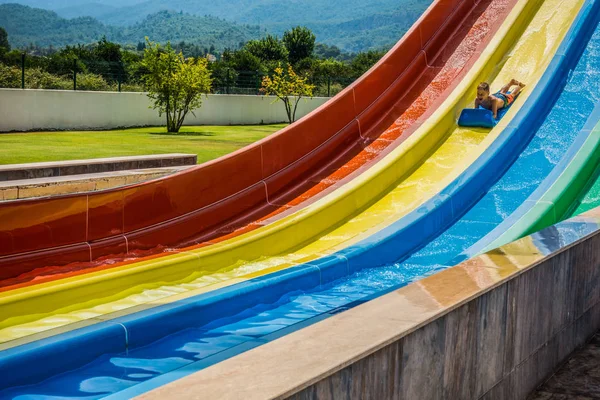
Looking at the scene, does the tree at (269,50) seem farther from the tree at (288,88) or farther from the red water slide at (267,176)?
the red water slide at (267,176)

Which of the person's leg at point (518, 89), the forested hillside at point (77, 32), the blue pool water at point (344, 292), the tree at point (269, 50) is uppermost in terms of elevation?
the forested hillside at point (77, 32)

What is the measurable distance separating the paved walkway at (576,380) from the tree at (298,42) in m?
61.1

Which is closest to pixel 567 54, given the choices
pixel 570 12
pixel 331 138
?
pixel 570 12

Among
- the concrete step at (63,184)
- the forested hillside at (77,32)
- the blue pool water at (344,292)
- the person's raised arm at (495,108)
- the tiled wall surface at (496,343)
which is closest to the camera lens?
the tiled wall surface at (496,343)

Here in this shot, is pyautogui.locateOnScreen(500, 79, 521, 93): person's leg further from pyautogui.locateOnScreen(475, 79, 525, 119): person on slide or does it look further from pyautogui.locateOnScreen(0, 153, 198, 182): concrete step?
pyautogui.locateOnScreen(0, 153, 198, 182): concrete step

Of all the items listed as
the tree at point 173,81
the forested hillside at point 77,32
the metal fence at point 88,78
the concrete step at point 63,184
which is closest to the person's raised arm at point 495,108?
the concrete step at point 63,184

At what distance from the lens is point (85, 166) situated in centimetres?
1043

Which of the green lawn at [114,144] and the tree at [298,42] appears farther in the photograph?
the tree at [298,42]

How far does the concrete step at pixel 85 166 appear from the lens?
9.62 meters

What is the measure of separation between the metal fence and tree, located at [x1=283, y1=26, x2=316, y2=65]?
1293 inches

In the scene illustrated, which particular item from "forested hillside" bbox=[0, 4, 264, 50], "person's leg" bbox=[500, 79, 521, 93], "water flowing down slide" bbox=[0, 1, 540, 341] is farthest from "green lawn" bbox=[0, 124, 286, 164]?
"forested hillside" bbox=[0, 4, 264, 50]

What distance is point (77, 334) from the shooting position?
4242 mm

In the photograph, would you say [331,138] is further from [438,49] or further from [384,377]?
[384,377]

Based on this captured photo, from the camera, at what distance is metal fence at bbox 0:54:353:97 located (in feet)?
80.2
